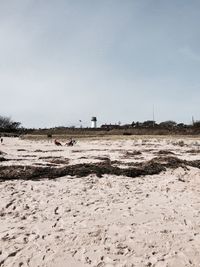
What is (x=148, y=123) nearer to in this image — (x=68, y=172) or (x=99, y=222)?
(x=68, y=172)

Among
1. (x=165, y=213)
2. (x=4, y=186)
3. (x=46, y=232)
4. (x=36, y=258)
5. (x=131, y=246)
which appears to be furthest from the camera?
(x=4, y=186)

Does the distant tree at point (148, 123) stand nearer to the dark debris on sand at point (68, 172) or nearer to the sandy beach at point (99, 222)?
the dark debris on sand at point (68, 172)

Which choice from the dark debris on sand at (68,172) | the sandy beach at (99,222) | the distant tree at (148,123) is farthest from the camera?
the distant tree at (148,123)

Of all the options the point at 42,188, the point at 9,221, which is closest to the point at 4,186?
the point at 42,188

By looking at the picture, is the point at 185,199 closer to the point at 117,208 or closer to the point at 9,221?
the point at 117,208

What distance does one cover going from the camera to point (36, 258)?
276 inches

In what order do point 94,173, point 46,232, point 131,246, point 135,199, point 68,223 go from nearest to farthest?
point 131,246
point 46,232
point 68,223
point 135,199
point 94,173

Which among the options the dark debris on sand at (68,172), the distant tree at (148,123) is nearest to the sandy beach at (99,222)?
the dark debris on sand at (68,172)

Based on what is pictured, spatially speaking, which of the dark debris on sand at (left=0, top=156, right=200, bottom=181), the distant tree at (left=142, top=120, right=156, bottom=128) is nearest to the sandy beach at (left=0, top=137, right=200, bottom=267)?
the dark debris on sand at (left=0, top=156, right=200, bottom=181)

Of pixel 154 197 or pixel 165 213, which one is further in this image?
pixel 154 197

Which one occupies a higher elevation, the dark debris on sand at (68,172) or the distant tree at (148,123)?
the distant tree at (148,123)

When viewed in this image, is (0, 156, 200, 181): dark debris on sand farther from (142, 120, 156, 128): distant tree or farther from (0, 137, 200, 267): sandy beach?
(142, 120, 156, 128): distant tree

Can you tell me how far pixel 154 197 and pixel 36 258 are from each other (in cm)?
581

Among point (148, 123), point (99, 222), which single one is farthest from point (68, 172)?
point (148, 123)
